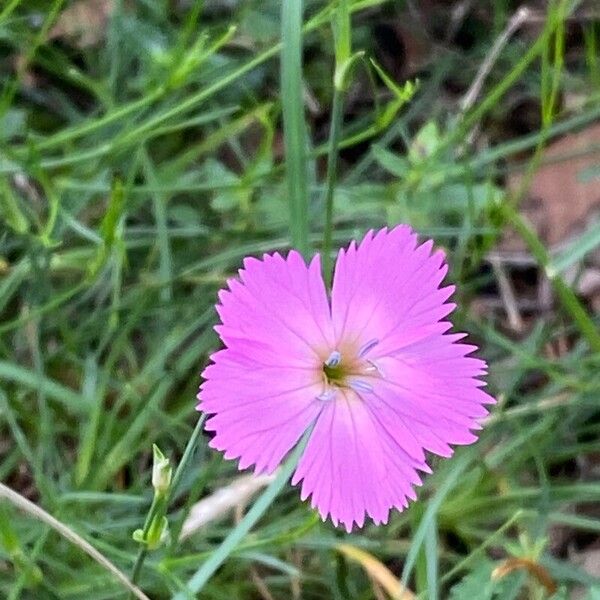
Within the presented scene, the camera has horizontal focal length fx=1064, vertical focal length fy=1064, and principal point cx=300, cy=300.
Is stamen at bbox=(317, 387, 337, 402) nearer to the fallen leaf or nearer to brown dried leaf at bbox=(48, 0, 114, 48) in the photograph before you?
the fallen leaf

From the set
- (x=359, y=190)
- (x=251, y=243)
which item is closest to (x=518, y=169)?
(x=359, y=190)

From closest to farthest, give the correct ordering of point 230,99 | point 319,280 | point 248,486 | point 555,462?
point 319,280, point 248,486, point 555,462, point 230,99

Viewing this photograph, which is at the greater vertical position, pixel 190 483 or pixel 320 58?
pixel 320 58

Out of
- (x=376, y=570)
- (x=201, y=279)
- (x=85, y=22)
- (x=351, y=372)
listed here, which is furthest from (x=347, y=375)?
(x=85, y=22)

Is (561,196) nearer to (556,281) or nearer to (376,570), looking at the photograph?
(556,281)

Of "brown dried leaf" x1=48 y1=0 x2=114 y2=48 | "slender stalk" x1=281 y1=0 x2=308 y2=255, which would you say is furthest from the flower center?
"brown dried leaf" x1=48 y1=0 x2=114 y2=48

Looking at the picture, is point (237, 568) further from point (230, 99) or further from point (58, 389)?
point (230, 99)

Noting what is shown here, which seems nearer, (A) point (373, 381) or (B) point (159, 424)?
(A) point (373, 381)
